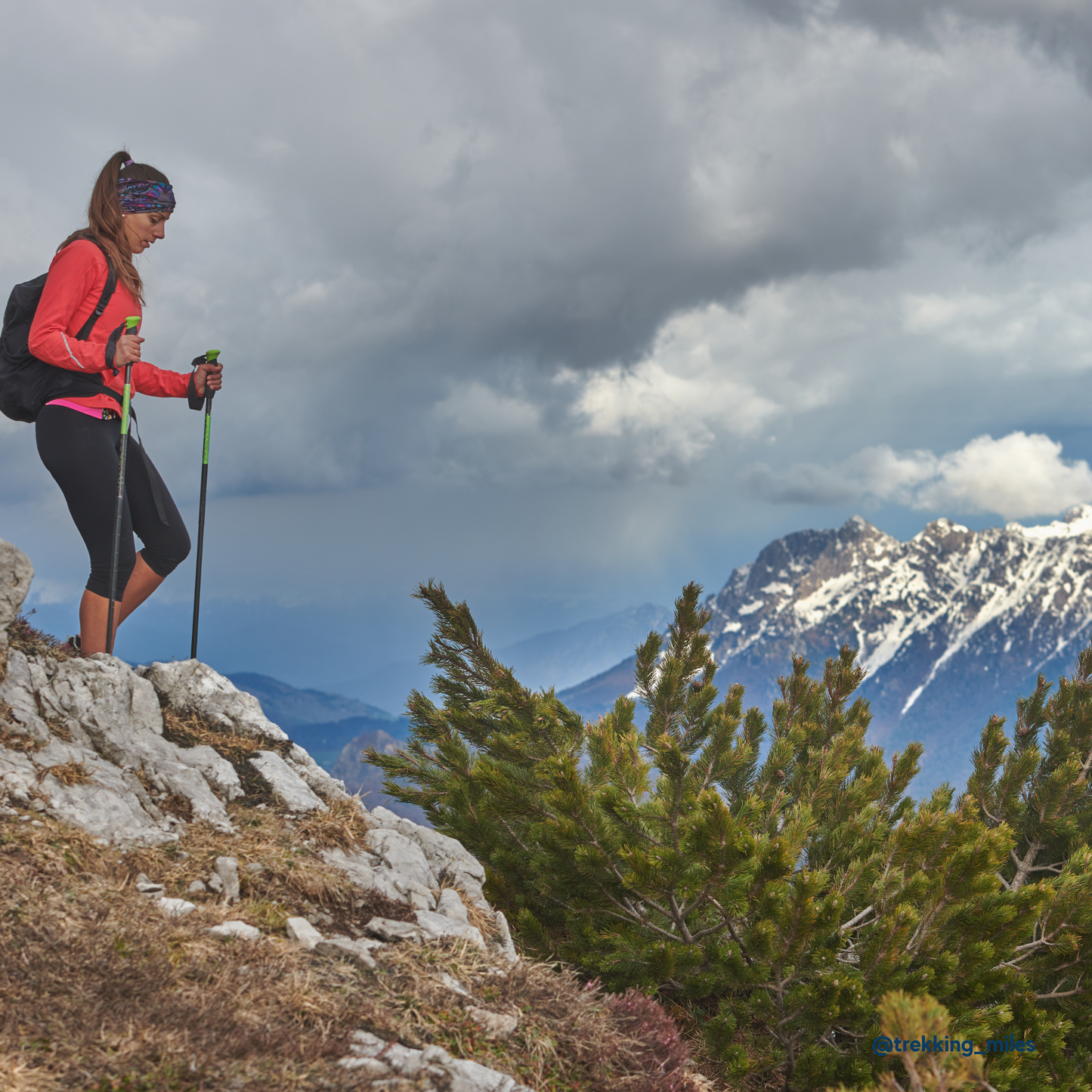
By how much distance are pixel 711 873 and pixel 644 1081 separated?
133cm

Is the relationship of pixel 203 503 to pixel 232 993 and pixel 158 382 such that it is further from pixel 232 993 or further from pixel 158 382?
pixel 232 993

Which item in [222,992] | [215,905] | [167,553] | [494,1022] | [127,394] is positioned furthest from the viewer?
[167,553]

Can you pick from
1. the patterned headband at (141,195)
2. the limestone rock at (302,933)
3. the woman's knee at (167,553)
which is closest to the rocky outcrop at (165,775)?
the limestone rock at (302,933)

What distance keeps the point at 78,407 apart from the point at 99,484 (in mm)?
651

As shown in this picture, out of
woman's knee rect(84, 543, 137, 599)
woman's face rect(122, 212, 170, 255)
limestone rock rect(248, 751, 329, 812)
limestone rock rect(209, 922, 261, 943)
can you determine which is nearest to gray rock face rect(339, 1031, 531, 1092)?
limestone rock rect(209, 922, 261, 943)

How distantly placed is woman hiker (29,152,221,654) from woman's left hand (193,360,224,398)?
0.99 m

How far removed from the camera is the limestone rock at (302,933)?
4430 mm

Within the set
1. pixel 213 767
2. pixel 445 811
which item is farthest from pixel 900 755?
pixel 213 767

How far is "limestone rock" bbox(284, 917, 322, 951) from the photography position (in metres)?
4.43

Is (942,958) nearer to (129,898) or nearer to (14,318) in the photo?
(129,898)

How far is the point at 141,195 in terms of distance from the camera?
687 centimetres

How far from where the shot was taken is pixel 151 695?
6648 millimetres

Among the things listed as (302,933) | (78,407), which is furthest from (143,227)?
(302,933)

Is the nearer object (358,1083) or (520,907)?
(358,1083)
